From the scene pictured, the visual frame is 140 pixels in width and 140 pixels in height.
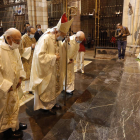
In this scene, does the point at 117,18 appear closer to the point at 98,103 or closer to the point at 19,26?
the point at 19,26

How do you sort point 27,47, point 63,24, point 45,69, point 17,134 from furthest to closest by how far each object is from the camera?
point 27,47, point 45,69, point 63,24, point 17,134

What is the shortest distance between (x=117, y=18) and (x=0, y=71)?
12.1 metres

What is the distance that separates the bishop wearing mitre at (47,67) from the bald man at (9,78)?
1.63 feet

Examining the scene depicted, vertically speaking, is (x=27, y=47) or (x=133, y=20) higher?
(x=133, y=20)

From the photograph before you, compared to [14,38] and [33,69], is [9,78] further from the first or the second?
[33,69]

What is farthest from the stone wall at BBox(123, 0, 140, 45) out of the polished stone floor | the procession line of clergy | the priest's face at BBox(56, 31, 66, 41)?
the priest's face at BBox(56, 31, 66, 41)

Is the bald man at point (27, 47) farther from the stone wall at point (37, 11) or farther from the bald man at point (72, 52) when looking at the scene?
the stone wall at point (37, 11)

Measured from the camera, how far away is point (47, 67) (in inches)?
110

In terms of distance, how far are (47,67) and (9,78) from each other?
32.9 inches

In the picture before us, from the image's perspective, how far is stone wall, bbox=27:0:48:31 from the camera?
860 cm

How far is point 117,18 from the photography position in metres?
12.3

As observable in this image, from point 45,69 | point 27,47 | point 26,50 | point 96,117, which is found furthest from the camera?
point 27,47

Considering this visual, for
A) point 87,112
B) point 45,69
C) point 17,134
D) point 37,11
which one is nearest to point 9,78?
point 45,69

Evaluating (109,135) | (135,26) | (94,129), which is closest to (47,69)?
(94,129)
